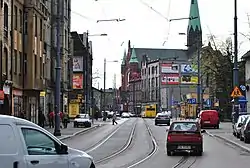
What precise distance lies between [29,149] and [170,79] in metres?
141

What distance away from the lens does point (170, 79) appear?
150625mm

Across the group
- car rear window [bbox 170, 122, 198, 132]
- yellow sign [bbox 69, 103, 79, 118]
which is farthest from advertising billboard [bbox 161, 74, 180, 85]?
car rear window [bbox 170, 122, 198, 132]

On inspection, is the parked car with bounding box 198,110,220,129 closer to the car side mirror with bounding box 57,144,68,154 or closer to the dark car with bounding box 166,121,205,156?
the dark car with bounding box 166,121,205,156

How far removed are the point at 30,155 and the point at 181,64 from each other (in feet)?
463

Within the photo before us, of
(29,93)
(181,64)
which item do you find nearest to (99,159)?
(29,93)

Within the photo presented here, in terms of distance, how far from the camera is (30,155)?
9820mm

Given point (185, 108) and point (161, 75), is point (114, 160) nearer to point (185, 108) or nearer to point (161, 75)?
point (185, 108)

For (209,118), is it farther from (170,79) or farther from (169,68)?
(169,68)

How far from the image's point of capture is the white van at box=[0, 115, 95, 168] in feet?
30.8

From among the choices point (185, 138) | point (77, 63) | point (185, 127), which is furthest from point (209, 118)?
point (77, 63)

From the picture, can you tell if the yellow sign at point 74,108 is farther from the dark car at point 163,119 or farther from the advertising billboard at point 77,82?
the dark car at point 163,119

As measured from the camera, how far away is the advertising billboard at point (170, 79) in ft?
489

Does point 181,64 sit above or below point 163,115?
above

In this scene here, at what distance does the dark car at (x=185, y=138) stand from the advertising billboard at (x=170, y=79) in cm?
12257
